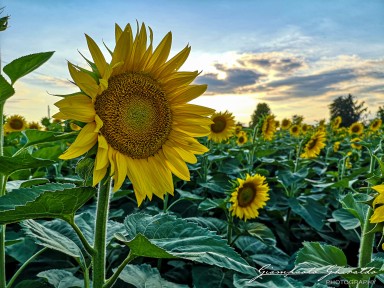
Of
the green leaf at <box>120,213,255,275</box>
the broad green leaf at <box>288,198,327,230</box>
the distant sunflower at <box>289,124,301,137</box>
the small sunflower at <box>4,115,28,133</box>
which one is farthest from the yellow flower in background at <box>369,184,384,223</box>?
the distant sunflower at <box>289,124,301,137</box>

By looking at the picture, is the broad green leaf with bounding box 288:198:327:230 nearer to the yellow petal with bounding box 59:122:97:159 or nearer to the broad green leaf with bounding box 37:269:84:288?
the broad green leaf with bounding box 37:269:84:288

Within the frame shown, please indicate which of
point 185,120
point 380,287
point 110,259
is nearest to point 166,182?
point 185,120

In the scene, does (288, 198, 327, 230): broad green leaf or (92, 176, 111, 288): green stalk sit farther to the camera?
(288, 198, 327, 230): broad green leaf

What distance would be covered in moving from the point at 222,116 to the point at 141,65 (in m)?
4.06

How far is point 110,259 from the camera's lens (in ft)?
9.27

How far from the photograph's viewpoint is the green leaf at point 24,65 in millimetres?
1627

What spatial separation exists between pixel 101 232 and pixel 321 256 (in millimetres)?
1143

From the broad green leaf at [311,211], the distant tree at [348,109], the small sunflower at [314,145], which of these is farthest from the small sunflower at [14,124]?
the distant tree at [348,109]

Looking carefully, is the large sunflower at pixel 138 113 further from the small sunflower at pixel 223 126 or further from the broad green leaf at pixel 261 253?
the small sunflower at pixel 223 126

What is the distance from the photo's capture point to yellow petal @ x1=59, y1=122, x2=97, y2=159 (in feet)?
4.48

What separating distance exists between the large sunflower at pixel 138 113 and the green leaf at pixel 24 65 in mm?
322

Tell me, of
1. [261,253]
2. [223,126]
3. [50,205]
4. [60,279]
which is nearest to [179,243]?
[50,205]

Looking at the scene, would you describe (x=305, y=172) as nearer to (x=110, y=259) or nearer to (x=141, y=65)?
(x=110, y=259)

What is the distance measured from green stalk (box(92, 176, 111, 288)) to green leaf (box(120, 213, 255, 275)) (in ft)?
0.34
